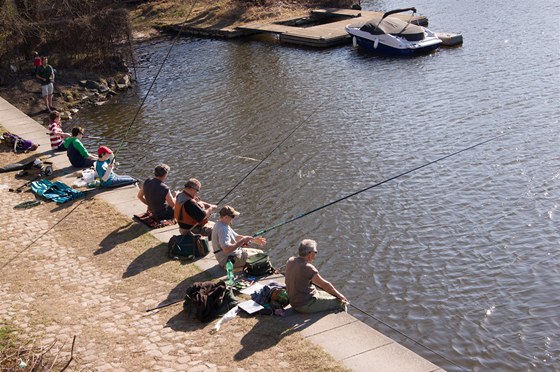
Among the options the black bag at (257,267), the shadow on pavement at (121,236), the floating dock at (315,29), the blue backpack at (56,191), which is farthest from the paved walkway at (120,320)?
the floating dock at (315,29)

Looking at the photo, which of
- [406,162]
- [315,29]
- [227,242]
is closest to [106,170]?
[227,242]

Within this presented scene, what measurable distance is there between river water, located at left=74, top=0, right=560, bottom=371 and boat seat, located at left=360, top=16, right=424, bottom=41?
1.12m

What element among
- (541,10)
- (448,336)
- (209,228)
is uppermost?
(541,10)

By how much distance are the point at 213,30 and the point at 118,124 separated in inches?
556

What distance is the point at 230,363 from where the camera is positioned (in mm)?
9797

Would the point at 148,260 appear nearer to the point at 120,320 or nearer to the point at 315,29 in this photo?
the point at 120,320

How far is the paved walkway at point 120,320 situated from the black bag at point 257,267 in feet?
1.54

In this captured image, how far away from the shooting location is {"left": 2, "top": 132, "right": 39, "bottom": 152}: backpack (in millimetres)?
19578

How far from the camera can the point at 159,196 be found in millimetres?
14516

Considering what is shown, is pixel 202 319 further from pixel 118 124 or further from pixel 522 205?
pixel 118 124

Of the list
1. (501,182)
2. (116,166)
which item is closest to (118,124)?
(116,166)

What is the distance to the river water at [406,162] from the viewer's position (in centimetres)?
1253

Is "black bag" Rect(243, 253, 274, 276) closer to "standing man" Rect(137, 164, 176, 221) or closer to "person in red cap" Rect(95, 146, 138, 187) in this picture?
"standing man" Rect(137, 164, 176, 221)

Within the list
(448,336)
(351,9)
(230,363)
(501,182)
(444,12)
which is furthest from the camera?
(351,9)
